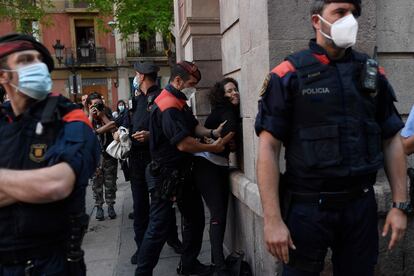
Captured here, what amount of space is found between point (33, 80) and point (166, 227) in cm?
230

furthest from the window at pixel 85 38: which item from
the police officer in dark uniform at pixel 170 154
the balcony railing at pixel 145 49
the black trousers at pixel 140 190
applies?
the police officer in dark uniform at pixel 170 154

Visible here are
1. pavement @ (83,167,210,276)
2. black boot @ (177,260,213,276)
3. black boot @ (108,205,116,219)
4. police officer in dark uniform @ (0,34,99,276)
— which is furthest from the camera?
black boot @ (108,205,116,219)

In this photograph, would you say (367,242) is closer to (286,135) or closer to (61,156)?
(286,135)

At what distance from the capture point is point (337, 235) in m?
2.27

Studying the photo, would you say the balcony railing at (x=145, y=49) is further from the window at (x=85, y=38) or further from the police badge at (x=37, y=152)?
the police badge at (x=37, y=152)

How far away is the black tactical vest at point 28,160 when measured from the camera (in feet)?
6.41

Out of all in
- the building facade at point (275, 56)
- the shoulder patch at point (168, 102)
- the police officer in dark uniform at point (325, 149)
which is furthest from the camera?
the shoulder patch at point (168, 102)

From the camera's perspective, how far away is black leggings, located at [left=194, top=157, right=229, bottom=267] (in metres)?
4.00

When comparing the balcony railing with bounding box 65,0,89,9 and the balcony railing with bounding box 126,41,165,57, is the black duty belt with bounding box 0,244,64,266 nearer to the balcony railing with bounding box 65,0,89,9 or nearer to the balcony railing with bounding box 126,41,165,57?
the balcony railing with bounding box 126,41,165,57

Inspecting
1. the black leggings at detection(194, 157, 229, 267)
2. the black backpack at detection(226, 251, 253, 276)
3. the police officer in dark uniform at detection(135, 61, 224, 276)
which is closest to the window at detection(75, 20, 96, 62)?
the police officer in dark uniform at detection(135, 61, 224, 276)

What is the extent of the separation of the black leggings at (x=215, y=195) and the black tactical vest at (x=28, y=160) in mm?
2175

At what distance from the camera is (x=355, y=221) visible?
7.30 feet

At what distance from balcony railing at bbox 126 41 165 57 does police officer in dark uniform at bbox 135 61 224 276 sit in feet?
101

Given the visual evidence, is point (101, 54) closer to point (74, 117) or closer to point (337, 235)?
point (74, 117)
